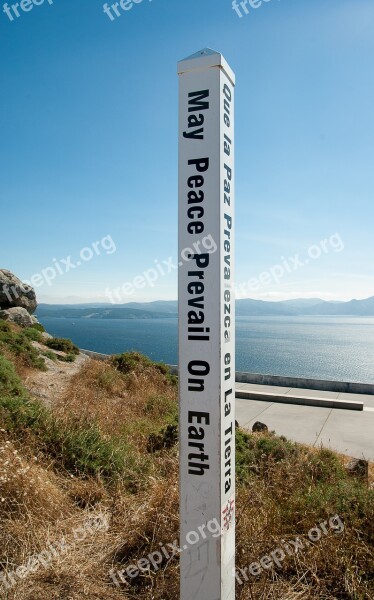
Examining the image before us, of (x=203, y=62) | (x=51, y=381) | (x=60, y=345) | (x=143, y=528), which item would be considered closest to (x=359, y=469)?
(x=143, y=528)

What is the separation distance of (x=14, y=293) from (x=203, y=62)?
2497 centimetres

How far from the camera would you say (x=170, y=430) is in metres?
6.66

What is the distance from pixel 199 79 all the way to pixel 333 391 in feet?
60.2

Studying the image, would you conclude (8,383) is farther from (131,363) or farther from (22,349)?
(131,363)

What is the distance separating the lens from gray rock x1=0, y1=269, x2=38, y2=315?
2478cm

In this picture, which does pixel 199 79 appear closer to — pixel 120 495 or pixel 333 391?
pixel 120 495

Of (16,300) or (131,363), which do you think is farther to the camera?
(16,300)

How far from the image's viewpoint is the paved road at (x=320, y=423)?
11242 mm

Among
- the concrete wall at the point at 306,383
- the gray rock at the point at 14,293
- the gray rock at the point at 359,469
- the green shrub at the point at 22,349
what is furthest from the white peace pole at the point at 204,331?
the gray rock at the point at 14,293

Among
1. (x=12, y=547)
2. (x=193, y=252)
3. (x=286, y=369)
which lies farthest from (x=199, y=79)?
(x=286, y=369)

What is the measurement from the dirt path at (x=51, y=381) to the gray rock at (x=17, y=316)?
30.0ft

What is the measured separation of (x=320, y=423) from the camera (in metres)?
13.3

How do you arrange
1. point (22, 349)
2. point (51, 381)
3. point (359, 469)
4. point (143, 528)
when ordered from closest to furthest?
point (143, 528) < point (359, 469) < point (51, 381) < point (22, 349)

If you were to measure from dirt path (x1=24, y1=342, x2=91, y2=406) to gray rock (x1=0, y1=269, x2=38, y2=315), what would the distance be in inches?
454
